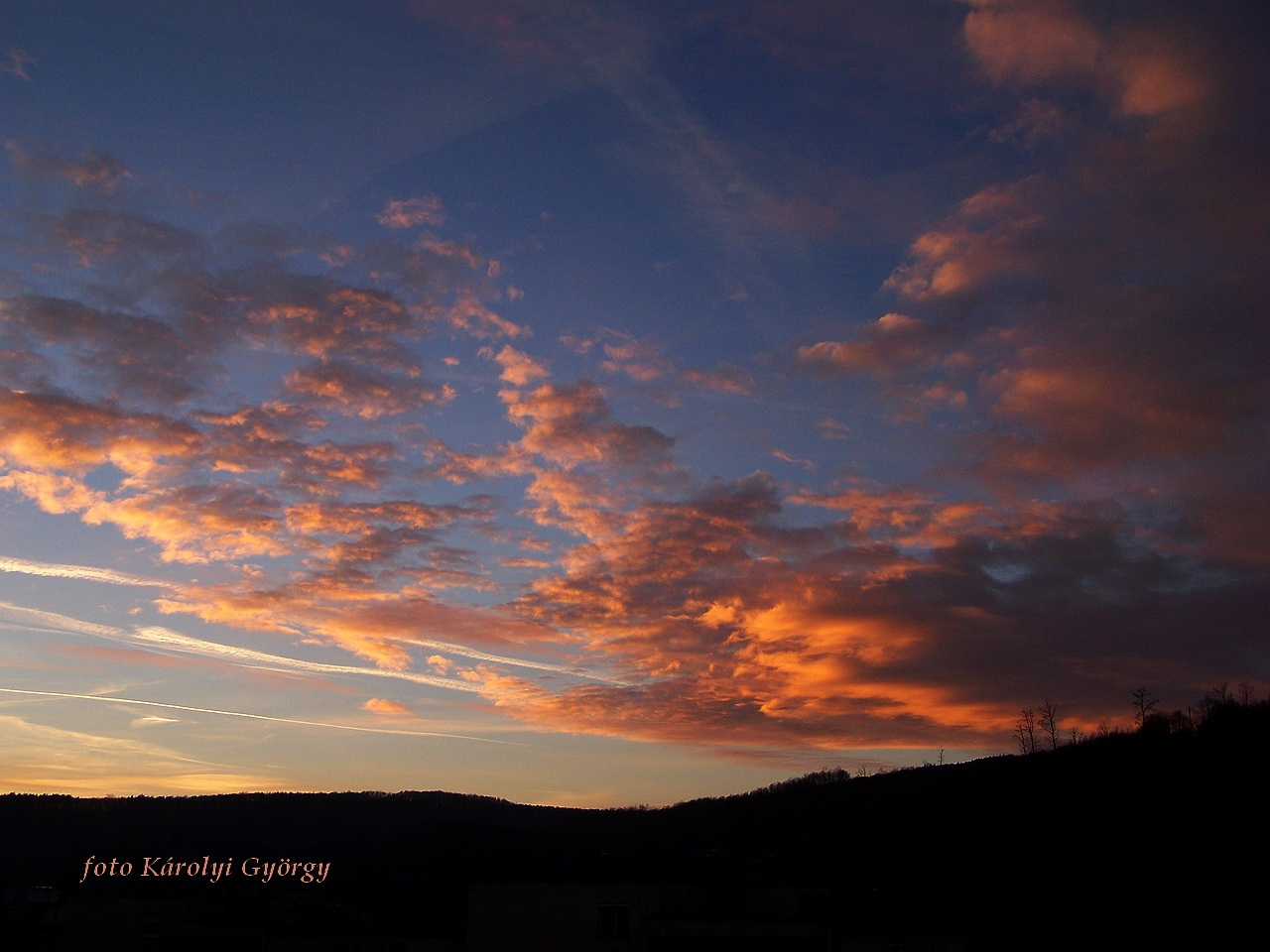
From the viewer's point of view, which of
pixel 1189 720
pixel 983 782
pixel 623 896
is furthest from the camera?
pixel 983 782

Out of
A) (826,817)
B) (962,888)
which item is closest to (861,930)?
(962,888)

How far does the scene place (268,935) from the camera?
6419 centimetres

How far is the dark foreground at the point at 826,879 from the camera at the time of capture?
55188 millimetres

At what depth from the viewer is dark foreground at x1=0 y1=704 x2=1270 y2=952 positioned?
5519cm

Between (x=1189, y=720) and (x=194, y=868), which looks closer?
(x=194, y=868)

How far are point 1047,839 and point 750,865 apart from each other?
249ft

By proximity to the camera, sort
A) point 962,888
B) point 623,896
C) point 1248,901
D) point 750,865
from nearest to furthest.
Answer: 1. point 623,896
2. point 750,865
3. point 1248,901
4. point 962,888

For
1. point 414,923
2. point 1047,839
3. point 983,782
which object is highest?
point 983,782

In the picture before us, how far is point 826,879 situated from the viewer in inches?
5487

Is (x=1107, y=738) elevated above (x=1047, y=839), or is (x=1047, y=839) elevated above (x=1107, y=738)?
(x=1107, y=738)

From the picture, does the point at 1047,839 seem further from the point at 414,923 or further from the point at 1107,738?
the point at 414,923

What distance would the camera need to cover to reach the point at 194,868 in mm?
80938

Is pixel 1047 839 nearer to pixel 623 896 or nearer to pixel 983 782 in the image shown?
pixel 983 782

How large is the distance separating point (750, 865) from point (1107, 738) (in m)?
107
